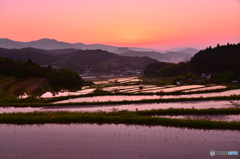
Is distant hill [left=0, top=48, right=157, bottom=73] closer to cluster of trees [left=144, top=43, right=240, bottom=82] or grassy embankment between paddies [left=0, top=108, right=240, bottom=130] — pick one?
cluster of trees [left=144, top=43, right=240, bottom=82]

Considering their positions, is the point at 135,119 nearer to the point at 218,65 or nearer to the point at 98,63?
the point at 218,65

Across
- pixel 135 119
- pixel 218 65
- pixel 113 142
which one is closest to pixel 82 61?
pixel 218 65

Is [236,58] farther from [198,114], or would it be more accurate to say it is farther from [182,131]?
[182,131]

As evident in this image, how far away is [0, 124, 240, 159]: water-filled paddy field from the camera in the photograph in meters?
8.49

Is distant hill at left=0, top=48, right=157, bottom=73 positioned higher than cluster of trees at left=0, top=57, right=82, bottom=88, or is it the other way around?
distant hill at left=0, top=48, right=157, bottom=73

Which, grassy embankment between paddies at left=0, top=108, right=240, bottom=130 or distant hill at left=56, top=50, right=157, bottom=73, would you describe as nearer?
grassy embankment between paddies at left=0, top=108, right=240, bottom=130

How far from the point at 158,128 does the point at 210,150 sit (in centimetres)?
361

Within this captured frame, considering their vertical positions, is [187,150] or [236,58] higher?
[236,58]

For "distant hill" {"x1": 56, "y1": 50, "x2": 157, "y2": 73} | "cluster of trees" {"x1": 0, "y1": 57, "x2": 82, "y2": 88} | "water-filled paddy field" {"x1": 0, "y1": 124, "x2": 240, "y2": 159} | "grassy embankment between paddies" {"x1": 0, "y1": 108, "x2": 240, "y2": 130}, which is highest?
"distant hill" {"x1": 56, "y1": 50, "x2": 157, "y2": 73}

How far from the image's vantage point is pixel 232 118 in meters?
12.8

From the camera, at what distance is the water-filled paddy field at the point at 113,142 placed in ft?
27.9

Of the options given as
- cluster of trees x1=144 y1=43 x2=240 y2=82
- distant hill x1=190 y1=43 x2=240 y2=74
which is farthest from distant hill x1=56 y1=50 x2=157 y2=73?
distant hill x1=190 y1=43 x2=240 y2=74

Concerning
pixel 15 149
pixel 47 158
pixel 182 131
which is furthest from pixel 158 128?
pixel 15 149

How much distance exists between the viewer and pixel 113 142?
9.73 m
